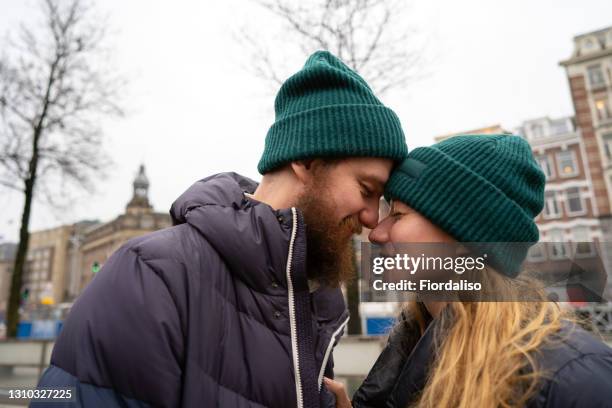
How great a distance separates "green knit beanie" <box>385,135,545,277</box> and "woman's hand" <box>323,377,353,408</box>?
0.77 metres

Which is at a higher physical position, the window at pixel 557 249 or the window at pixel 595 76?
the window at pixel 595 76

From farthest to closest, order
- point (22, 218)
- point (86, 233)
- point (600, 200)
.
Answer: point (86, 233) → point (600, 200) → point (22, 218)

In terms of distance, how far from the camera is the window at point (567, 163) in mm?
29141

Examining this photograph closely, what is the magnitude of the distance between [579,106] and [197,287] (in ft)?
111

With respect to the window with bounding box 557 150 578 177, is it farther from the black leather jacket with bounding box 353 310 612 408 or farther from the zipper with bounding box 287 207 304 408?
the zipper with bounding box 287 207 304 408

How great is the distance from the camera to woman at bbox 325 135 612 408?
1.22 meters

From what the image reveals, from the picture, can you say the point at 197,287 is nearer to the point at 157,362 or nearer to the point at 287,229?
the point at 157,362

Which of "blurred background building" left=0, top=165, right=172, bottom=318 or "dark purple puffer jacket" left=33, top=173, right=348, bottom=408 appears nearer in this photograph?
"dark purple puffer jacket" left=33, top=173, right=348, bottom=408

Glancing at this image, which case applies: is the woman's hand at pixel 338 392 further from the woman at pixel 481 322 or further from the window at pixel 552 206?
the window at pixel 552 206

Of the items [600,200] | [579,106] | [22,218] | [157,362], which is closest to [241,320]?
[157,362]

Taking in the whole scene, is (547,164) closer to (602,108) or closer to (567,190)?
(567,190)

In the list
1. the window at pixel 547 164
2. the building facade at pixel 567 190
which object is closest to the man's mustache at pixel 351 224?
the building facade at pixel 567 190

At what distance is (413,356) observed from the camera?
1583 mm

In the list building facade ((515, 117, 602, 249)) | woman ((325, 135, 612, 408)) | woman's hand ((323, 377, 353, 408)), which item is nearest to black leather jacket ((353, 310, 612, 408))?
woman ((325, 135, 612, 408))
